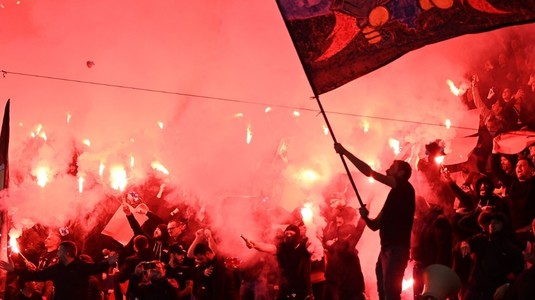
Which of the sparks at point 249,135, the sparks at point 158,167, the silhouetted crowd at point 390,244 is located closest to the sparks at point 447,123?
the silhouetted crowd at point 390,244

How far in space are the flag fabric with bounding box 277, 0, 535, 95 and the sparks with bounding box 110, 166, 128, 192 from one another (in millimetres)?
6823

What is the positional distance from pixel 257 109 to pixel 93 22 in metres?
4.30

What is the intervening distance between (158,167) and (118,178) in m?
0.92

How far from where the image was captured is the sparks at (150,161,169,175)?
1298 centimetres

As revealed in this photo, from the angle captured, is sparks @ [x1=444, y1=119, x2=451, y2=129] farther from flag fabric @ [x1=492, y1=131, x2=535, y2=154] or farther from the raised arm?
the raised arm

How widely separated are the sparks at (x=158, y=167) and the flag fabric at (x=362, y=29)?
7.51 meters

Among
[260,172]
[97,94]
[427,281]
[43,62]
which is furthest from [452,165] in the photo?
[43,62]

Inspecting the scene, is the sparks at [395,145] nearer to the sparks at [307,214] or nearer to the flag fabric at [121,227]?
the sparks at [307,214]

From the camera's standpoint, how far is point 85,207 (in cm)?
1172

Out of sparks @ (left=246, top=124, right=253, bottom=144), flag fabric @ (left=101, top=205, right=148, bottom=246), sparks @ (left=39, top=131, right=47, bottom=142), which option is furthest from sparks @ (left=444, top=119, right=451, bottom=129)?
sparks @ (left=39, top=131, right=47, bottom=142)

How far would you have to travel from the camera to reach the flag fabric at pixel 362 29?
18.5 ft

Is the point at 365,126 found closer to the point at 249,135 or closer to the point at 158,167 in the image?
the point at 249,135

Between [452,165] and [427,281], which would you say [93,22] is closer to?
[452,165]

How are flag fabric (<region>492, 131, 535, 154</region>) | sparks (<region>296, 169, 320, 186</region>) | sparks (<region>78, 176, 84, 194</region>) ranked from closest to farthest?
flag fabric (<region>492, 131, 535, 154</region>) < sparks (<region>296, 169, 320, 186</region>) < sparks (<region>78, 176, 84, 194</region>)
